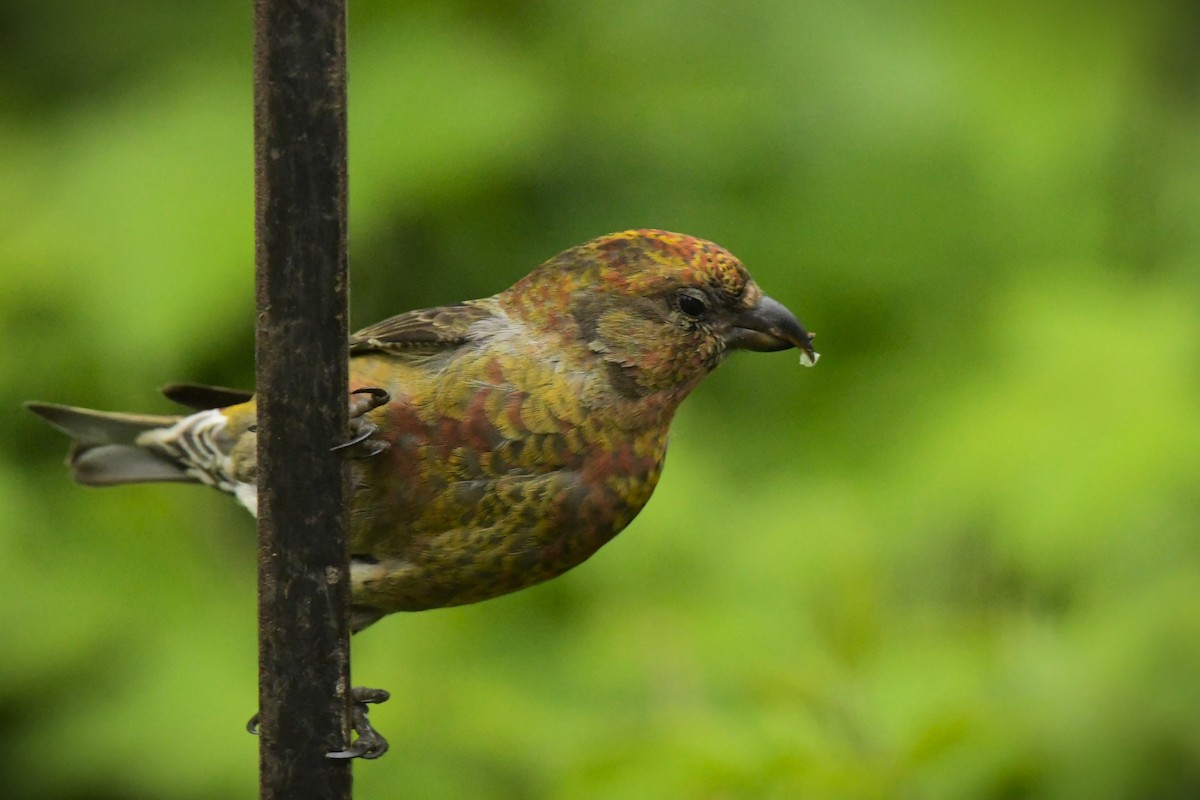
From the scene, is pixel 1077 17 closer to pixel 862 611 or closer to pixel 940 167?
pixel 940 167

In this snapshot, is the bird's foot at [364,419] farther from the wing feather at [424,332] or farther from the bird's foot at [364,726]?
the bird's foot at [364,726]

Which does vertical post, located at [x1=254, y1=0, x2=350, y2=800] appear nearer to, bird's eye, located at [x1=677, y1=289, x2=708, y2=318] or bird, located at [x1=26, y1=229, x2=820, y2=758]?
bird, located at [x1=26, y1=229, x2=820, y2=758]

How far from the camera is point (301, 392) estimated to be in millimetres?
2271

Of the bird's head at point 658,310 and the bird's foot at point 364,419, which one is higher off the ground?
the bird's head at point 658,310

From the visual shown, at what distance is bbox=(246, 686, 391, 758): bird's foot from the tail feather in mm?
867

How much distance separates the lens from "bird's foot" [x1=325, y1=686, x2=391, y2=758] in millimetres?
2604

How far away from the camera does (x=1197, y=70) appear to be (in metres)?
5.70

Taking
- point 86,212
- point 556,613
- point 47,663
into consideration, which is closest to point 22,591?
point 47,663

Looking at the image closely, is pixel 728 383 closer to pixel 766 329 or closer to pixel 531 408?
pixel 766 329

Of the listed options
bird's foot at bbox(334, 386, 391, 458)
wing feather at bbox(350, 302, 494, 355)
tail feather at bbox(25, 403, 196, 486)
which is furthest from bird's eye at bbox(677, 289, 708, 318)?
tail feather at bbox(25, 403, 196, 486)

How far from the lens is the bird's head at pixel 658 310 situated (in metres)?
3.02

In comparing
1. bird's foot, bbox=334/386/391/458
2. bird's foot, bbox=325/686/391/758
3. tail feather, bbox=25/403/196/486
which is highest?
bird's foot, bbox=334/386/391/458

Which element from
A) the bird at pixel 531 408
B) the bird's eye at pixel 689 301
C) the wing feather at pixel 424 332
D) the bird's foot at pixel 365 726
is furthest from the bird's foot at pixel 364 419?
the bird's eye at pixel 689 301

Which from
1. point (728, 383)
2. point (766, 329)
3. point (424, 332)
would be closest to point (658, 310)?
point (766, 329)
